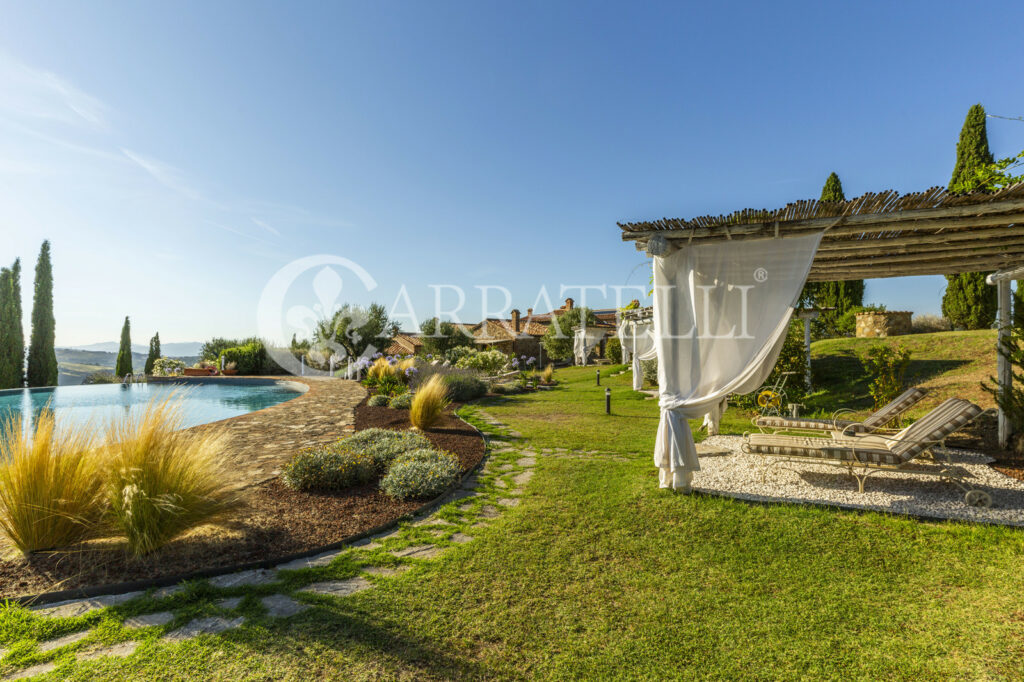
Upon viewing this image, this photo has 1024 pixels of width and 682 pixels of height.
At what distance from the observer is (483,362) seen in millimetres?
17219

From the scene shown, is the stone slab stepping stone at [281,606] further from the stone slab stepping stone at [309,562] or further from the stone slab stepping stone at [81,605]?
the stone slab stepping stone at [81,605]

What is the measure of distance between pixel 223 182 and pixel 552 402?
1091cm

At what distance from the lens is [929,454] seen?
16.9 ft

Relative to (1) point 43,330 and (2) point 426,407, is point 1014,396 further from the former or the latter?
(1) point 43,330

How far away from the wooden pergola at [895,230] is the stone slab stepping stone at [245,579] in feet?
14.3

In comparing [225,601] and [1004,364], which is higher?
[1004,364]

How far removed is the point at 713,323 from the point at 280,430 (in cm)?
775

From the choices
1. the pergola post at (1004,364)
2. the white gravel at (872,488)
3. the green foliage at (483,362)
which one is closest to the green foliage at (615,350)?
the green foliage at (483,362)

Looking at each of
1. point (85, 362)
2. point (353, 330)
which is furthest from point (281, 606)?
point (85, 362)

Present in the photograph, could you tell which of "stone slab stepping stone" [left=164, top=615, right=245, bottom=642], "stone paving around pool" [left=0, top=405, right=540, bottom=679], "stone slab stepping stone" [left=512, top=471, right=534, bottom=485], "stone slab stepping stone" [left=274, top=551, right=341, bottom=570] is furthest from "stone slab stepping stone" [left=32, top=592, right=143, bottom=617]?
"stone slab stepping stone" [left=512, top=471, right=534, bottom=485]

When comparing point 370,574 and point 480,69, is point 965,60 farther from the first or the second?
point 370,574

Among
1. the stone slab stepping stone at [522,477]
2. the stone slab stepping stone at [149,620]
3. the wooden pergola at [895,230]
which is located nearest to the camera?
the stone slab stepping stone at [149,620]

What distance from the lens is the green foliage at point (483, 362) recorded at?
54.5 ft

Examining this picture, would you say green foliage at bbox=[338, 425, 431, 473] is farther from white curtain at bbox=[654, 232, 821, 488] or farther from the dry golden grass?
the dry golden grass
